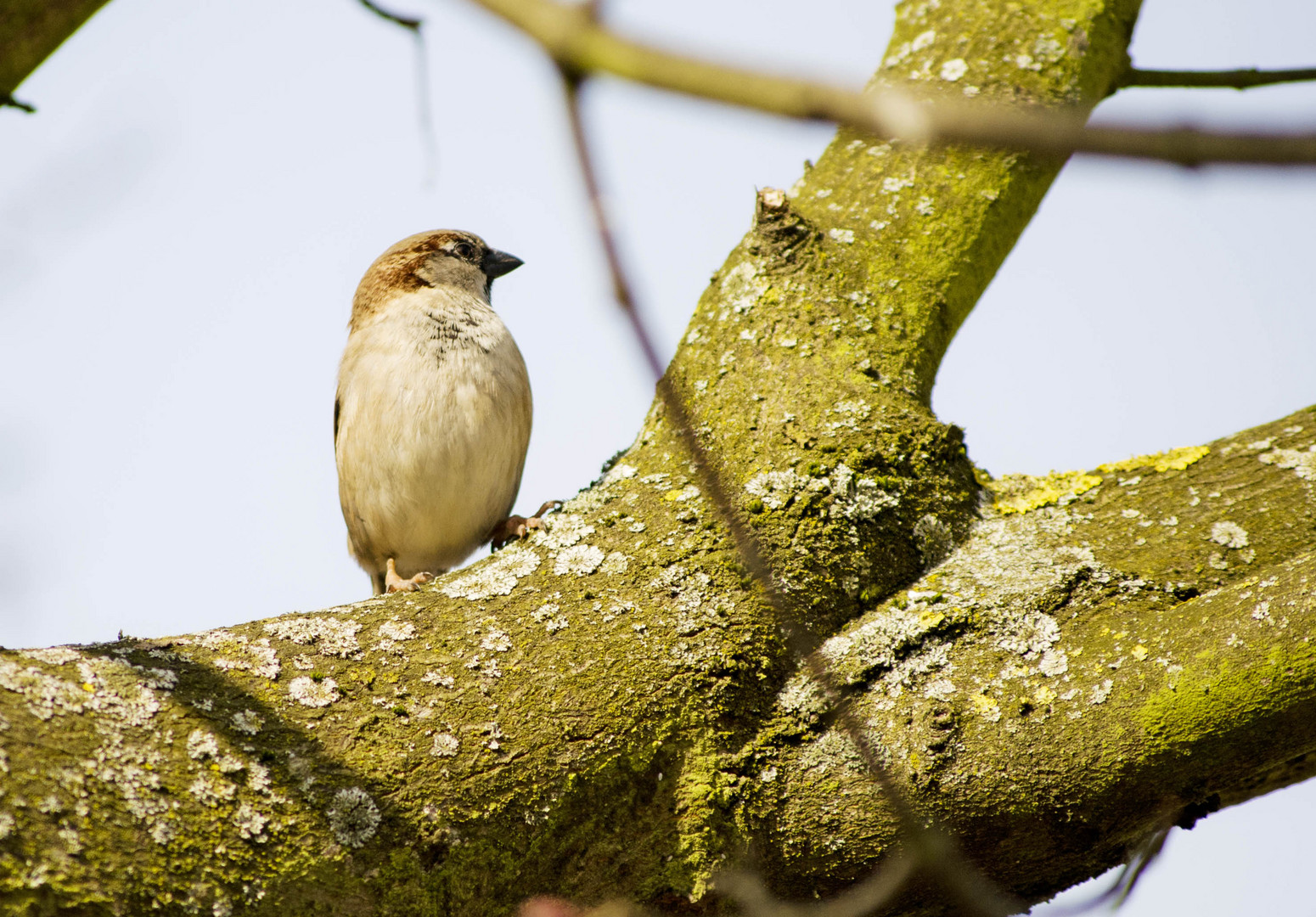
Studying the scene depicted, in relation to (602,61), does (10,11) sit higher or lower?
higher

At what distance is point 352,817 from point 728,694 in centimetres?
91

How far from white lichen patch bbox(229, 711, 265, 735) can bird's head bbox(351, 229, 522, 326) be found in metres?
3.52

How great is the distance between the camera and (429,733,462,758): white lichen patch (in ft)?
8.23

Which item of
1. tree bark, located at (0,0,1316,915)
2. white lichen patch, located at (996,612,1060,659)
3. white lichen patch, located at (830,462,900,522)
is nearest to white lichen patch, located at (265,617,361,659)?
tree bark, located at (0,0,1316,915)

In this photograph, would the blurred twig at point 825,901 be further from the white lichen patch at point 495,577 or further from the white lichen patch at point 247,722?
the white lichen patch at point 247,722

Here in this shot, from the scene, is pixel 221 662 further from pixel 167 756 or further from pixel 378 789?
pixel 378 789

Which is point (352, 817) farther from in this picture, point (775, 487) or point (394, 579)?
point (394, 579)

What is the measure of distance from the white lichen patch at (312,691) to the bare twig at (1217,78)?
3.15 metres

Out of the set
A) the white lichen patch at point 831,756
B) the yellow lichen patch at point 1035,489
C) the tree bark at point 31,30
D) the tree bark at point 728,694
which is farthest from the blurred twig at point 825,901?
the tree bark at point 31,30

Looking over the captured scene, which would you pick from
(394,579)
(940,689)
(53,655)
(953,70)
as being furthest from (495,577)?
(953,70)

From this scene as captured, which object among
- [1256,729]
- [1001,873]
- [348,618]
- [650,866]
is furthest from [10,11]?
[1256,729]

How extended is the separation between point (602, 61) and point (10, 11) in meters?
2.76

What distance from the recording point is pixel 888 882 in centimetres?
240

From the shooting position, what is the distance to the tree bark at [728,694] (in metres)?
2.30
